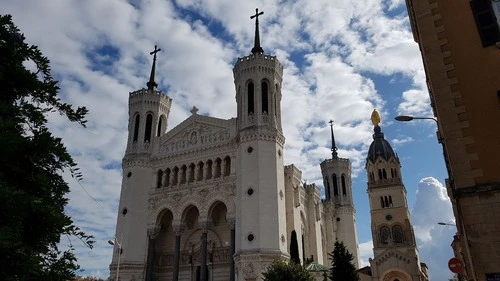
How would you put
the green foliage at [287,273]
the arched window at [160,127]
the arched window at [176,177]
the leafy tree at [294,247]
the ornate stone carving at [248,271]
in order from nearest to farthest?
the green foliage at [287,273] < the ornate stone carving at [248,271] < the leafy tree at [294,247] < the arched window at [176,177] < the arched window at [160,127]

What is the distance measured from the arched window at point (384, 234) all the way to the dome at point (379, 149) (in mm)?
11746

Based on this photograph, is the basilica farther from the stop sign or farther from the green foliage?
the stop sign

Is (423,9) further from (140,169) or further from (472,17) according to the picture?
(140,169)

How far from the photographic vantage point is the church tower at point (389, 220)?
51750 mm

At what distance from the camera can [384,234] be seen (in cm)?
6169

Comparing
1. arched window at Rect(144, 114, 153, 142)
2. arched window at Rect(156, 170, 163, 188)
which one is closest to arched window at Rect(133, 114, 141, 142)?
arched window at Rect(144, 114, 153, 142)

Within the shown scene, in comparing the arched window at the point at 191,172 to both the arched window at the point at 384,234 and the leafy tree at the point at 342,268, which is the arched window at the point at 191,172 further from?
the arched window at the point at 384,234

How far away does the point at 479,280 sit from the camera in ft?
35.5

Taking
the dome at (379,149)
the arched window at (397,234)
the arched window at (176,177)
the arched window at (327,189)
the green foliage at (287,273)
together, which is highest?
the dome at (379,149)

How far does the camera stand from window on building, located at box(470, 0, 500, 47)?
1250cm

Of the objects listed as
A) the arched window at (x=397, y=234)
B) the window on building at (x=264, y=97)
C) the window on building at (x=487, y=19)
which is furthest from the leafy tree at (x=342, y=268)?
the arched window at (x=397, y=234)

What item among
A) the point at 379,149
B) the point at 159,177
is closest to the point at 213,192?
the point at 159,177

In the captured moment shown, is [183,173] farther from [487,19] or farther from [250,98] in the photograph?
[487,19]

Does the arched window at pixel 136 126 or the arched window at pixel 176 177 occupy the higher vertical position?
the arched window at pixel 136 126
